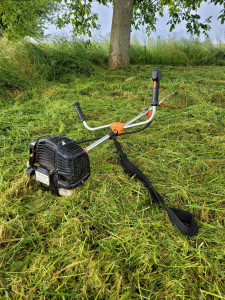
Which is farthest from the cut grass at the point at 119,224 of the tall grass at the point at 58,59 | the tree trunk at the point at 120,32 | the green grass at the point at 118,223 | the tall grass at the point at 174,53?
the tall grass at the point at 174,53

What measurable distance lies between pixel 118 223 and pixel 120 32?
5.88m

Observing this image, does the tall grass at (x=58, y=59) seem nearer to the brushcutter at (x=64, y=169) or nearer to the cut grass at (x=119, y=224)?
the cut grass at (x=119, y=224)

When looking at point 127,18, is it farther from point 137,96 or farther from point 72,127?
point 72,127

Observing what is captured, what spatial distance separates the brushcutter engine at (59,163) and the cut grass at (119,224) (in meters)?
0.13

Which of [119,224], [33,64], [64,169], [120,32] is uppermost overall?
[120,32]

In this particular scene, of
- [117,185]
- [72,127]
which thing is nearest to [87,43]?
[72,127]

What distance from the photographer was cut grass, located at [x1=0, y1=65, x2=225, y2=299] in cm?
101

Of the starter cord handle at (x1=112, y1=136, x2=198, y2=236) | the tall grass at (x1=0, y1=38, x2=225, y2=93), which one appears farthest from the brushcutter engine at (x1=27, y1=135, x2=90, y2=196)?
the tall grass at (x1=0, y1=38, x2=225, y2=93)

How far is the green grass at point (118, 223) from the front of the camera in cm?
101

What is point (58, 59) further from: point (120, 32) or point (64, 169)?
point (64, 169)

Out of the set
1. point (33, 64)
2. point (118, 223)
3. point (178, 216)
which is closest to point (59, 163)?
A: point (118, 223)

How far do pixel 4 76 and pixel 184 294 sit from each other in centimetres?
426

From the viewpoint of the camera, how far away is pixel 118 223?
52.2 inches

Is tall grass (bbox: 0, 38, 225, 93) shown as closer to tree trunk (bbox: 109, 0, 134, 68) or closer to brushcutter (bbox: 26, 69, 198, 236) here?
tree trunk (bbox: 109, 0, 134, 68)
